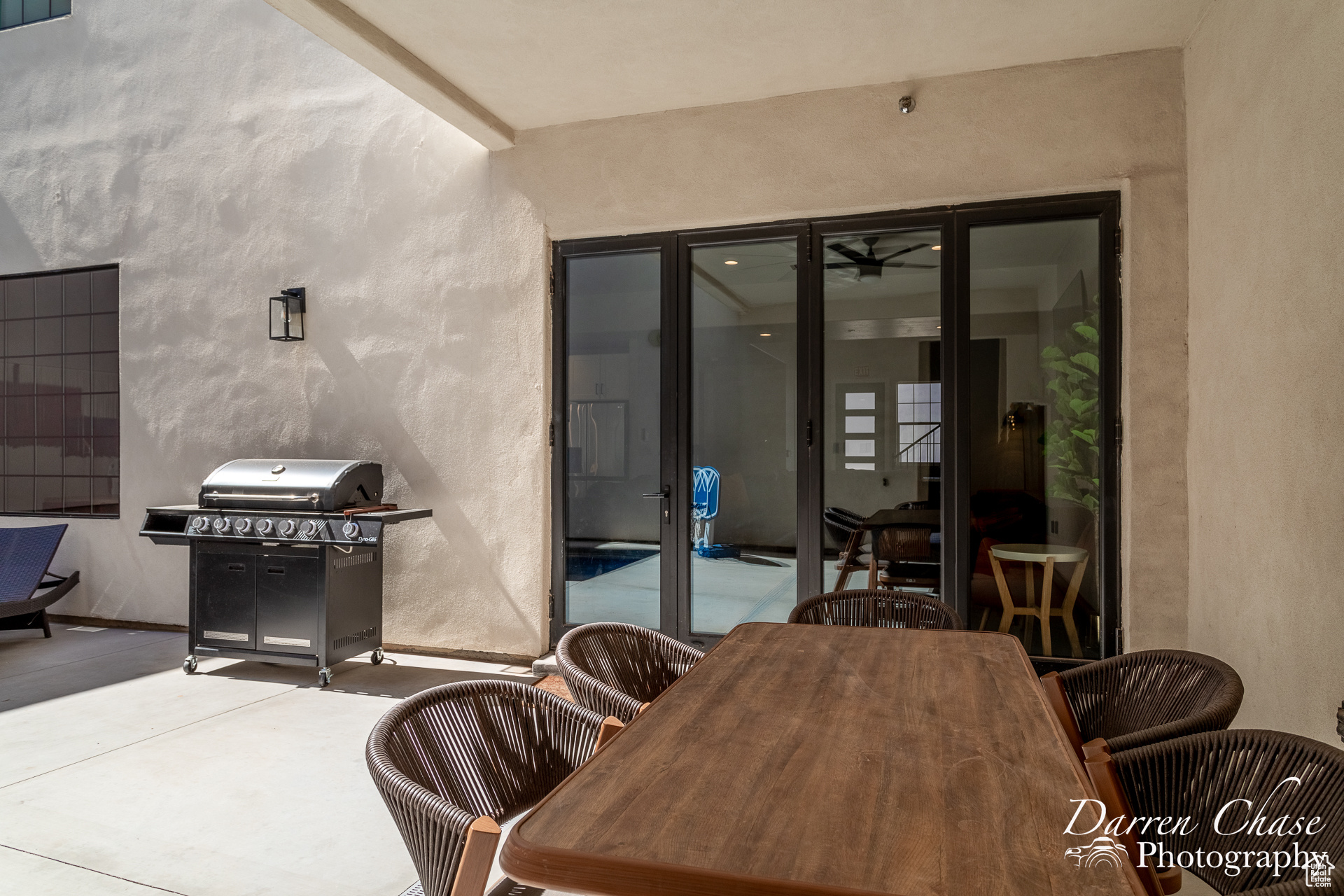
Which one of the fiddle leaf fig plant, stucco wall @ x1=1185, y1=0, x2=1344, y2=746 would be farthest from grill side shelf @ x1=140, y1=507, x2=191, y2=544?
stucco wall @ x1=1185, y1=0, x2=1344, y2=746

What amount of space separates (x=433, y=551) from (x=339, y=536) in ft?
2.34

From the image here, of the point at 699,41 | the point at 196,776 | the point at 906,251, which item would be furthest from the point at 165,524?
the point at 906,251

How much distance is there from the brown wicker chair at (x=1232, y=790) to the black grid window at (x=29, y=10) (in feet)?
27.2

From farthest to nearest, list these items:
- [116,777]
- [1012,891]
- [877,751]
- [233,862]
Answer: [116,777], [233,862], [877,751], [1012,891]

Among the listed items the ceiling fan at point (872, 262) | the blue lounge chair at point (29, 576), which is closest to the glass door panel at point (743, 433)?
the ceiling fan at point (872, 262)

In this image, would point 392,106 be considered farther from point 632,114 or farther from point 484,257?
point 632,114

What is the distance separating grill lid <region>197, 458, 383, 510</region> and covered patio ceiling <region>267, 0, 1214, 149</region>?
2.12m

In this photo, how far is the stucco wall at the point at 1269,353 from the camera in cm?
238

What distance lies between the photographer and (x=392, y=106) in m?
5.12

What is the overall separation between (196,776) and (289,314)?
3.09m

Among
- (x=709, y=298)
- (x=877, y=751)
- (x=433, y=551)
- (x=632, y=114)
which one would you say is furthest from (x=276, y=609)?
(x=877, y=751)

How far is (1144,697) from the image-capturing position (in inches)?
86.9

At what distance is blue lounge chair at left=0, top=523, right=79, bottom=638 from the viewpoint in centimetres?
530

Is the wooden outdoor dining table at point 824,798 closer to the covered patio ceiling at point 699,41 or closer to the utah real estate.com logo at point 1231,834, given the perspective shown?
the utah real estate.com logo at point 1231,834
